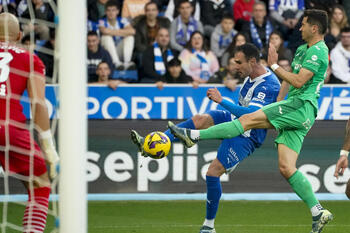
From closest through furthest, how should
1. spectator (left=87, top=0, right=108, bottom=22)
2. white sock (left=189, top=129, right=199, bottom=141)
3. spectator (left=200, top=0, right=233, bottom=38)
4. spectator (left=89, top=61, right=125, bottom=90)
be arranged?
white sock (left=189, top=129, right=199, bottom=141), spectator (left=89, top=61, right=125, bottom=90), spectator (left=87, top=0, right=108, bottom=22), spectator (left=200, top=0, right=233, bottom=38)

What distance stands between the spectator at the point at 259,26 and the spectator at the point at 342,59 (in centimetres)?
114

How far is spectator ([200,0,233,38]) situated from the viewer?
13.2 meters

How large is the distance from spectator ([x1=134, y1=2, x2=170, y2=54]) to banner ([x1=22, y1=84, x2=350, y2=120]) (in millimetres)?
1418

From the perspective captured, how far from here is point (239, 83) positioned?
1176cm

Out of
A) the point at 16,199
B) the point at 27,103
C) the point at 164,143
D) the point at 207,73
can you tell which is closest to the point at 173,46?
the point at 207,73

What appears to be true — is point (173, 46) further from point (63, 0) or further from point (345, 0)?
point (63, 0)

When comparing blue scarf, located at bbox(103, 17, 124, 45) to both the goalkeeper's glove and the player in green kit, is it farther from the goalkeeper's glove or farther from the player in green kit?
the goalkeeper's glove

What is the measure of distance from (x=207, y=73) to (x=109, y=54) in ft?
5.08

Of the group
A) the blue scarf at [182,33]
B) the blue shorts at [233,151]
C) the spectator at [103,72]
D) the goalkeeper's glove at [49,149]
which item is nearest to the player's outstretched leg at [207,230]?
the blue shorts at [233,151]

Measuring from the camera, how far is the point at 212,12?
527 inches

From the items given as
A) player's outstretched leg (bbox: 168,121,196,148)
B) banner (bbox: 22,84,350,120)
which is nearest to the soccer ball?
player's outstretched leg (bbox: 168,121,196,148)

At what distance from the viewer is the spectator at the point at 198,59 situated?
1225 cm

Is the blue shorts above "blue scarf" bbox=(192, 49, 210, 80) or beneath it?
beneath

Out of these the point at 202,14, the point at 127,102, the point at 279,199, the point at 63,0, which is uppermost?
the point at 63,0
